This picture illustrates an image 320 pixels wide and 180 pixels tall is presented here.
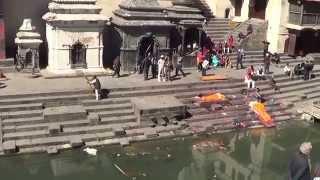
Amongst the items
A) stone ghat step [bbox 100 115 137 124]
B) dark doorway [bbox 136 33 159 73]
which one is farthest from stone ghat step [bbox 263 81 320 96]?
stone ghat step [bbox 100 115 137 124]

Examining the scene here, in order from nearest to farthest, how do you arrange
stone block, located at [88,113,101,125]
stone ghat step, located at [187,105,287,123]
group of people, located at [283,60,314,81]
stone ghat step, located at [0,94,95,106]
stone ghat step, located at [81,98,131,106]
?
stone block, located at [88,113,101,125] < stone ghat step, located at [0,94,95,106] < stone ghat step, located at [81,98,131,106] < stone ghat step, located at [187,105,287,123] < group of people, located at [283,60,314,81]

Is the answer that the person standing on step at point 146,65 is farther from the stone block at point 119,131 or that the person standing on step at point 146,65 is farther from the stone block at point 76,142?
the stone block at point 76,142

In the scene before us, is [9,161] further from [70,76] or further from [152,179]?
[70,76]

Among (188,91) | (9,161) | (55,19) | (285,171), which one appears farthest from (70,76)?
(285,171)

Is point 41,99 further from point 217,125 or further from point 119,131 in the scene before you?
point 217,125

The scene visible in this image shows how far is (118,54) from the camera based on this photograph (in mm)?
28031

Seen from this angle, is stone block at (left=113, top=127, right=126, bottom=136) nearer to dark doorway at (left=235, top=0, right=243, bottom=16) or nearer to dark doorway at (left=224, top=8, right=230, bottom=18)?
dark doorway at (left=224, top=8, right=230, bottom=18)

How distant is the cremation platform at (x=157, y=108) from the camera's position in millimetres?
21594

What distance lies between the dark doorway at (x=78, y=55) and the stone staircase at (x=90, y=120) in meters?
3.53

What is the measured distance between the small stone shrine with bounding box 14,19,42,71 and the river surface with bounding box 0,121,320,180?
8.43 meters

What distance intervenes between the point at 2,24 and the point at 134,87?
25.3 feet

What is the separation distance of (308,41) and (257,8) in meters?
4.28

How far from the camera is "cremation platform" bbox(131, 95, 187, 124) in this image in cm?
2159

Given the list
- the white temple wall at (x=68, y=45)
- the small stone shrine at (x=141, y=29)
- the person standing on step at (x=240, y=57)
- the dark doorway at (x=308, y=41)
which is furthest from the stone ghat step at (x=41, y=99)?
the dark doorway at (x=308, y=41)
